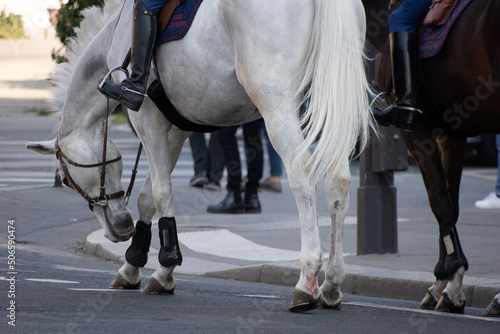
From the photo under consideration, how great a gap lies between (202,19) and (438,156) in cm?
173

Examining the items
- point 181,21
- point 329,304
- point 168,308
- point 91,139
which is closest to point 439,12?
point 181,21

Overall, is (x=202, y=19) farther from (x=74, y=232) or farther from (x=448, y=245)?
(x=74, y=232)

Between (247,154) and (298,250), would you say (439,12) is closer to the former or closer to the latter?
(298,250)

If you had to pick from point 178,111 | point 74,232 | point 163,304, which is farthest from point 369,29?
point 74,232

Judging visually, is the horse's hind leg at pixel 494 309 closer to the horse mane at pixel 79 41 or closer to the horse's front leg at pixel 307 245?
the horse's front leg at pixel 307 245

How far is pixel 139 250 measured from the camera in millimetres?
6219

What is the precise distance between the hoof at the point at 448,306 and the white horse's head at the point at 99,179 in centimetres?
236

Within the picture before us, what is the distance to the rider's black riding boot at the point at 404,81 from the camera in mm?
5406

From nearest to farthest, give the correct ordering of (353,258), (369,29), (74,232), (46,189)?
1. (369,29)
2. (353,258)
3. (74,232)
4. (46,189)

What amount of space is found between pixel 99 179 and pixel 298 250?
2.43 metres

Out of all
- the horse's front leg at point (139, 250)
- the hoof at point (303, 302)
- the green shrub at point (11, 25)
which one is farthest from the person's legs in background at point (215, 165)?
the hoof at point (303, 302)

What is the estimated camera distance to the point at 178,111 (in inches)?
223

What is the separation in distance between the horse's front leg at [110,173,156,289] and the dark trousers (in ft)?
14.5

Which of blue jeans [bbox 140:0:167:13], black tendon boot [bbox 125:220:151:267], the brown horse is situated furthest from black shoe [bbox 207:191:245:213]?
blue jeans [bbox 140:0:167:13]
